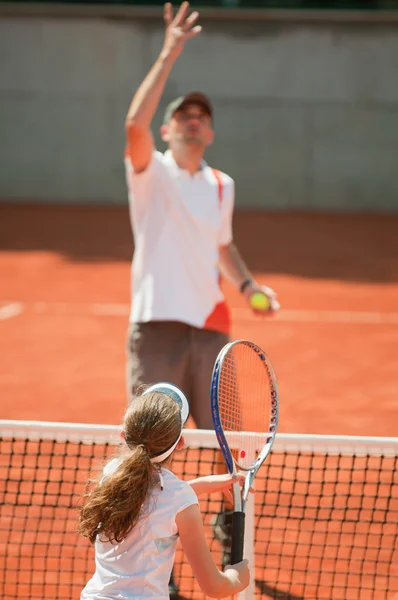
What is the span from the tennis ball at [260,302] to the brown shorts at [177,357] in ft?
0.74

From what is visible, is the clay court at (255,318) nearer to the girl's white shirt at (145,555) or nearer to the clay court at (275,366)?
the clay court at (275,366)

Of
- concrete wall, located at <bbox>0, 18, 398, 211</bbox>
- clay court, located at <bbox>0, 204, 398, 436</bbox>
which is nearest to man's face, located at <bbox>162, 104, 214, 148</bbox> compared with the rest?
clay court, located at <bbox>0, 204, 398, 436</bbox>

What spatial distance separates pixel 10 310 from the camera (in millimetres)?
10500

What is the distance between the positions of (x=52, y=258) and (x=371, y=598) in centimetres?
1023

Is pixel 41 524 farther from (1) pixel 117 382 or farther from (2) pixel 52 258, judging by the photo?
(2) pixel 52 258

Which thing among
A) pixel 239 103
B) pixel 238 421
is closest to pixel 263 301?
pixel 238 421

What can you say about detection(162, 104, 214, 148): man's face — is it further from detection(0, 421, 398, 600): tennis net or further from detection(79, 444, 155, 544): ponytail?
detection(79, 444, 155, 544): ponytail

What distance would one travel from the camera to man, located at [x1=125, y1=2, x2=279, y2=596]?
4.27 metres

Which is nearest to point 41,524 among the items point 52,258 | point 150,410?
point 150,410

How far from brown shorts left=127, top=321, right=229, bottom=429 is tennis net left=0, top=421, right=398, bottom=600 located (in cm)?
30

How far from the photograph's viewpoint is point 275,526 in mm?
4859

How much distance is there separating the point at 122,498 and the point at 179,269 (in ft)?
6.26

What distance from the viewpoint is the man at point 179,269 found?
4273 mm

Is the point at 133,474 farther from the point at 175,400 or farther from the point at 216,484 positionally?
the point at 216,484
